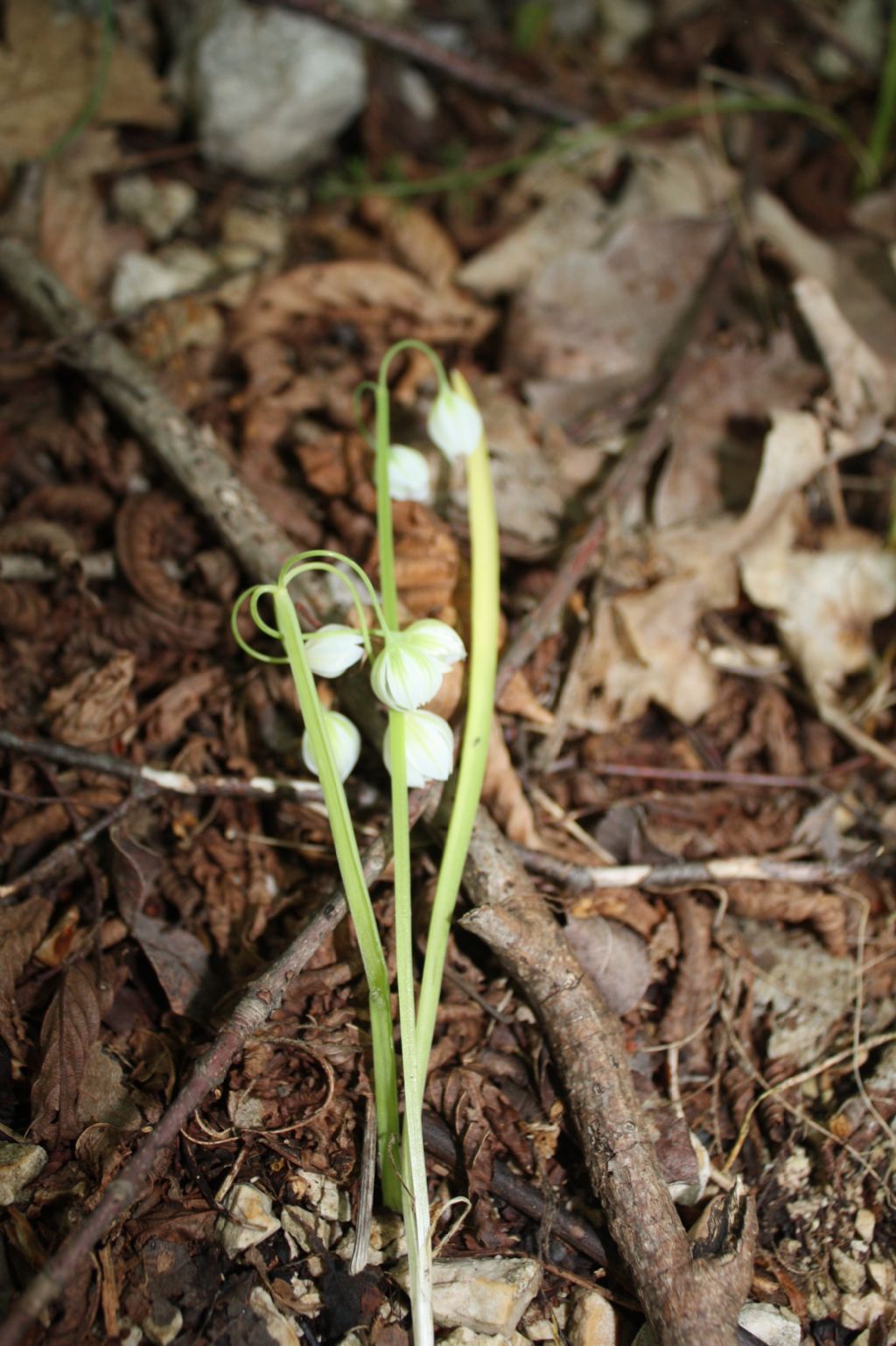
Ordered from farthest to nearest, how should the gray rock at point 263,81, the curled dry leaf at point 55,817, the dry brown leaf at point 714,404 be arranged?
the gray rock at point 263,81 < the dry brown leaf at point 714,404 < the curled dry leaf at point 55,817

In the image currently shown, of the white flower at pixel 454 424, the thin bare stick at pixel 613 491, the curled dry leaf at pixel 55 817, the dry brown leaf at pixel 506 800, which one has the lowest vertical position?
the dry brown leaf at pixel 506 800

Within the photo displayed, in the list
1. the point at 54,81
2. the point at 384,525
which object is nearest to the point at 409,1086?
the point at 384,525

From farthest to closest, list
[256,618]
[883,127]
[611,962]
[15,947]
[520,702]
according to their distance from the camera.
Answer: [883,127]
[520,702]
[611,962]
[15,947]
[256,618]

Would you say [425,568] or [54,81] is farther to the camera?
[54,81]

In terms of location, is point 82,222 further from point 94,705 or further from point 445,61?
point 94,705

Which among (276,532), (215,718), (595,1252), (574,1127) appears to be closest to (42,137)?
(276,532)

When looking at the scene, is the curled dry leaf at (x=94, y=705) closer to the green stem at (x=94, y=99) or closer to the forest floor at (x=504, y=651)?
the forest floor at (x=504, y=651)

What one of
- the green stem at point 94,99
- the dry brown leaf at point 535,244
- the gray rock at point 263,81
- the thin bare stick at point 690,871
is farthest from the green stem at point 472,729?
the green stem at point 94,99

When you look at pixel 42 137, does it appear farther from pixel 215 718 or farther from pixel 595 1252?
pixel 595 1252
